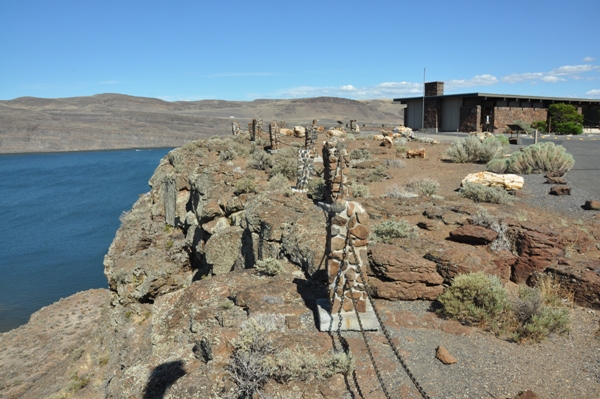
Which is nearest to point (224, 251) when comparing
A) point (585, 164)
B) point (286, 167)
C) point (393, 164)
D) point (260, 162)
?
point (286, 167)

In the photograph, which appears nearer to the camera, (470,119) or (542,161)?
(542,161)

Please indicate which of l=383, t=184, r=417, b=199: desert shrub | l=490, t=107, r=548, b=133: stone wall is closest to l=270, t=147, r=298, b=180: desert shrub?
l=383, t=184, r=417, b=199: desert shrub

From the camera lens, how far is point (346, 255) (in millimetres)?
5980

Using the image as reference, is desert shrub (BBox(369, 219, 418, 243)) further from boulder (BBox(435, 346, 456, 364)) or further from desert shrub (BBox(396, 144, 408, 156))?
desert shrub (BBox(396, 144, 408, 156))

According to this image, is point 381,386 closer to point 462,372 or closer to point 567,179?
point 462,372

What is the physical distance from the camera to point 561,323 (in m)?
6.11

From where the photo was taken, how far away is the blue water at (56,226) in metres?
24.9

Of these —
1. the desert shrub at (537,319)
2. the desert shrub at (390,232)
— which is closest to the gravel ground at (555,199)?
the desert shrub at (390,232)

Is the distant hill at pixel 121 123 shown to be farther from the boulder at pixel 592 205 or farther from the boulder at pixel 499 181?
the boulder at pixel 592 205

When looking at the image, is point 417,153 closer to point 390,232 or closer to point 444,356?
point 390,232

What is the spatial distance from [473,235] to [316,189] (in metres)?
5.35

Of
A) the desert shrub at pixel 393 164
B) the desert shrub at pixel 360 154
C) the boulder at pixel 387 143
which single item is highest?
the boulder at pixel 387 143

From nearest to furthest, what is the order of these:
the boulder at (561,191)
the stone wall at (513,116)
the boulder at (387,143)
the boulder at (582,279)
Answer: the boulder at (582,279) → the boulder at (561,191) → the boulder at (387,143) → the stone wall at (513,116)

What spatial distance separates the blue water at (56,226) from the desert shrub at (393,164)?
697 inches
